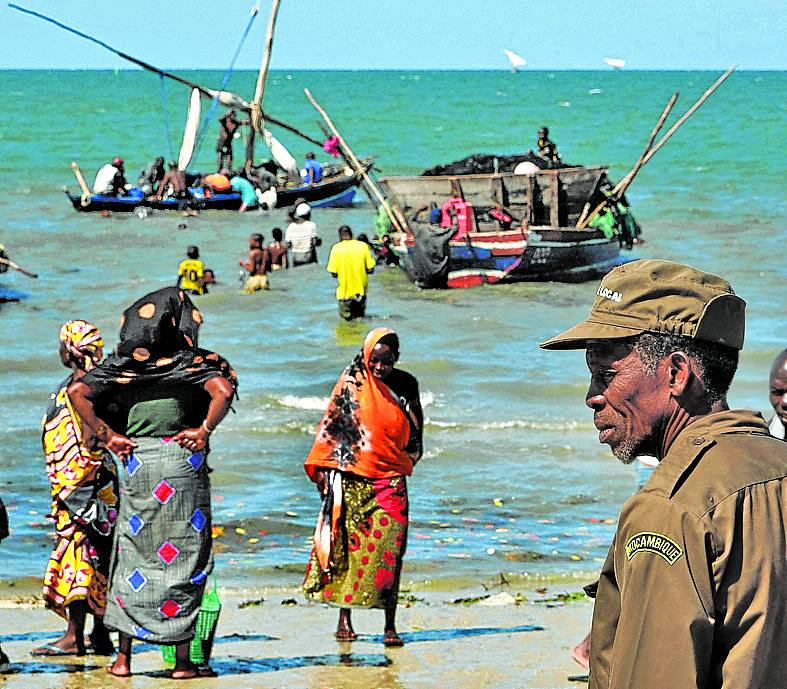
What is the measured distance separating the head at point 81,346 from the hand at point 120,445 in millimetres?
534

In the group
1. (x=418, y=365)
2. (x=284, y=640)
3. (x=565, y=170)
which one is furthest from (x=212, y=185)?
(x=284, y=640)

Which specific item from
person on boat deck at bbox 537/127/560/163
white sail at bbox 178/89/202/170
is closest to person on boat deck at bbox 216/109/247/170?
white sail at bbox 178/89/202/170

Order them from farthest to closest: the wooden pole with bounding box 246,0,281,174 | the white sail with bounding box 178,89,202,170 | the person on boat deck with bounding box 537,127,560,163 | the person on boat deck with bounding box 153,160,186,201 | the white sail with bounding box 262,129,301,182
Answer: the white sail with bounding box 178,89,202,170
the white sail with bounding box 262,129,301,182
the person on boat deck with bounding box 153,160,186,201
the wooden pole with bounding box 246,0,281,174
the person on boat deck with bounding box 537,127,560,163

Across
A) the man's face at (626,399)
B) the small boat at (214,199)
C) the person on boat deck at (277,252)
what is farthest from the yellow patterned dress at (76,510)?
the small boat at (214,199)

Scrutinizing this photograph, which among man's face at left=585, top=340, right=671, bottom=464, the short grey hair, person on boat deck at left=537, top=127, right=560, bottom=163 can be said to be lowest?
man's face at left=585, top=340, right=671, bottom=464

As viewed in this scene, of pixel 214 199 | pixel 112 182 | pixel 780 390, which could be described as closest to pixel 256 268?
pixel 214 199

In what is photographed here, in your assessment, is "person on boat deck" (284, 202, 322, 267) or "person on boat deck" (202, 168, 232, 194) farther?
"person on boat deck" (202, 168, 232, 194)

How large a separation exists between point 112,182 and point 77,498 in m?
28.0

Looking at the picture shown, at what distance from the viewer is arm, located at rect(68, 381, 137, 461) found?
5449 mm

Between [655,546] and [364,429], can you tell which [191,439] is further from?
[655,546]

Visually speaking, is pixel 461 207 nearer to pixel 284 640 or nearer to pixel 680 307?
pixel 284 640

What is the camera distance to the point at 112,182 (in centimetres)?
3316

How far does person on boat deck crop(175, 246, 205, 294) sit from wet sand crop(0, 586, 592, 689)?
14.7m

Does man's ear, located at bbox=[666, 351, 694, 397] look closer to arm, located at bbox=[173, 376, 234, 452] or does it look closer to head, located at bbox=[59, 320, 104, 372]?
arm, located at bbox=[173, 376, 234, 452]
